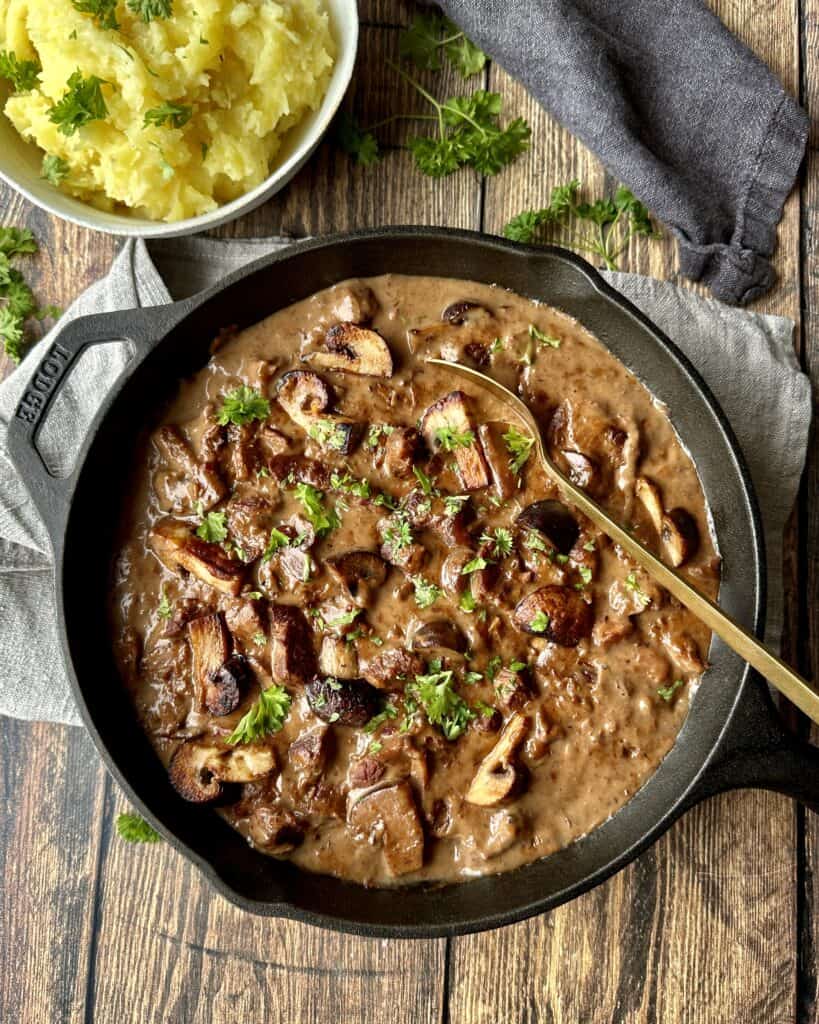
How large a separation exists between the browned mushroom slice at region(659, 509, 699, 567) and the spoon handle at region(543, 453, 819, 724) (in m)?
0.14

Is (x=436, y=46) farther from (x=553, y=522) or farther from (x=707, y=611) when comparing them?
(x=707, y=611)

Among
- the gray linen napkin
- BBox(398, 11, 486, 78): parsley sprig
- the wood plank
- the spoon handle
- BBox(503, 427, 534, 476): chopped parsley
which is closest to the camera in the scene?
the spoon handle

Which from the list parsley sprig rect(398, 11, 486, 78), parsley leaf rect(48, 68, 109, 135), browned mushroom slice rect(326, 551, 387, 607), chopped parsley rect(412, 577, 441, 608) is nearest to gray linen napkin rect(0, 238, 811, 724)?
parsley leaf rect(48, 68, 109, 135)

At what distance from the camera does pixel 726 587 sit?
361 centimetres

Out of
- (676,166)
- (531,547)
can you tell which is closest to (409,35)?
(676,166)

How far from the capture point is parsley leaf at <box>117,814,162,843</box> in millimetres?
3820

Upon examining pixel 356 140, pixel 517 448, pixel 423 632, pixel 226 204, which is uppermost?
pixel 356 140

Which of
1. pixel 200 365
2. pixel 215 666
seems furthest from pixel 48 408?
pixel 215 666

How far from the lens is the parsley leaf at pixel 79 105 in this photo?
3504mm

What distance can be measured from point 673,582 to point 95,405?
2.35 meters

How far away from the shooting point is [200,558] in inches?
136

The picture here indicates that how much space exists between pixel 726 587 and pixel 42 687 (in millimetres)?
2649

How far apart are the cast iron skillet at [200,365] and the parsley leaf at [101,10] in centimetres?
105

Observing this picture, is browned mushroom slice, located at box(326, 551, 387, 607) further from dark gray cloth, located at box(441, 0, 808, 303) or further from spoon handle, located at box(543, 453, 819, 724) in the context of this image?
dark gray cloth, located at box(441, 0, 808, 303)
